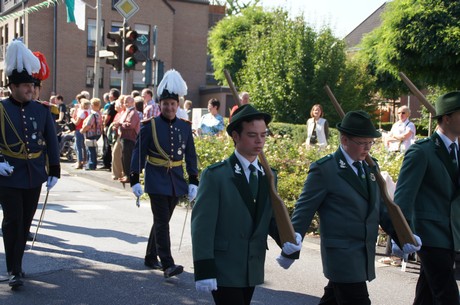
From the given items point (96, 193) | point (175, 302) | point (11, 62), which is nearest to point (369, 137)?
point (175, 302)

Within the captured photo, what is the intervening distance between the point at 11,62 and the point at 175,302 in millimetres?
2750

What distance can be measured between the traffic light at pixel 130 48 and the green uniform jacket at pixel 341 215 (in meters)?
10.9

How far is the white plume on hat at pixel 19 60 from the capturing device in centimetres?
633

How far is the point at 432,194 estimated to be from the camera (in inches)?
188

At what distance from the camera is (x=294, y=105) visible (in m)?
25.8

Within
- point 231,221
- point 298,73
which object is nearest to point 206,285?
point 231,221

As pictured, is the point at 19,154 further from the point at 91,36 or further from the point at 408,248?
the point at 91,36

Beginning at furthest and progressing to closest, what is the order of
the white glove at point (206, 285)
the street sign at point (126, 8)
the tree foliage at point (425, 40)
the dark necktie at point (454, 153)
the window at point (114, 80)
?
the window at point (114, 80) < the tree foliage at point (425, 40) < the street sign at point (126, 8) < the dark necktie at point (454, 153) < the white glove at point (206, 285)

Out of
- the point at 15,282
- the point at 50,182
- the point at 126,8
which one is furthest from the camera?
the point at 126,8

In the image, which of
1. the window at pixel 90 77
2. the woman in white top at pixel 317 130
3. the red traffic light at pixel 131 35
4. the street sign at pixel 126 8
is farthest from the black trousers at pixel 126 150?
the window at pixel 90 77

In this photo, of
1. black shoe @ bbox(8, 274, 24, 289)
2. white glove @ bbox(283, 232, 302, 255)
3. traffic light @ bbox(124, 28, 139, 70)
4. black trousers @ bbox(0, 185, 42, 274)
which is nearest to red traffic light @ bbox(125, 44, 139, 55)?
traffic light @ bbox(124, 28, 139, 70)

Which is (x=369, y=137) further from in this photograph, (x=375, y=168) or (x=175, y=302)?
(x=175, y=302)

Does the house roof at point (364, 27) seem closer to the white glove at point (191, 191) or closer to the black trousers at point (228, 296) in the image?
the white glove at point (191, 191)

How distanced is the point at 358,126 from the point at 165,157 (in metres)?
3.08
